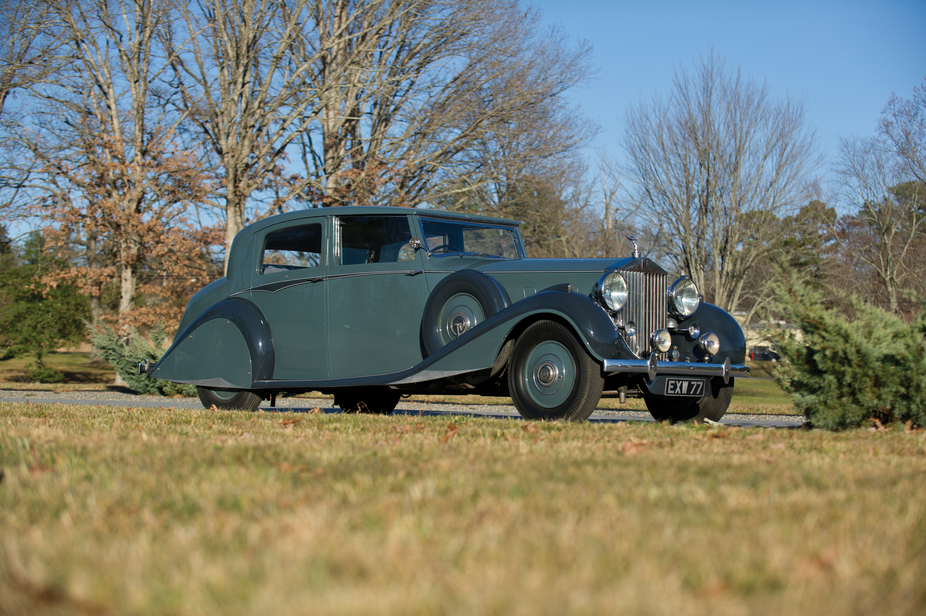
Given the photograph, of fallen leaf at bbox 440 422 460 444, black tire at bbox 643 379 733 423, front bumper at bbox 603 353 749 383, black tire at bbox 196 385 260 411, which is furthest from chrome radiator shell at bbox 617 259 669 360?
black tire at bbox 196 385 260 411

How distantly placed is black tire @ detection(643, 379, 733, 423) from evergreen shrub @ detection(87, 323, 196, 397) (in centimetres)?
957

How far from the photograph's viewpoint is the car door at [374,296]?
704 centimetres

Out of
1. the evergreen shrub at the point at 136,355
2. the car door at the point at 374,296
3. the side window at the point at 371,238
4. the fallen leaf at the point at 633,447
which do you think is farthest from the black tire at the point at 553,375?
the evergreen shrub at the point at 136,355

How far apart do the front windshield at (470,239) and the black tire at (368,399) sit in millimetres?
1931

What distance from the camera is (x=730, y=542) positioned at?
7.42 feet

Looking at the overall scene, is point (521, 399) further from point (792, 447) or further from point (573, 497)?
point (573, 497)

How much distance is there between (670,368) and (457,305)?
6.01 ft

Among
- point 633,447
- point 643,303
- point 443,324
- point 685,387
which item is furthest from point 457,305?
point 633,447

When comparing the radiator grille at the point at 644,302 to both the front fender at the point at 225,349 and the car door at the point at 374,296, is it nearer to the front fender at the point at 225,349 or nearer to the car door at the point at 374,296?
the car door at the point at 374,296

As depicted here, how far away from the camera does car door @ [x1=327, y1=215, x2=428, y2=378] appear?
23.1ft

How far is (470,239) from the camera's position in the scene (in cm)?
773

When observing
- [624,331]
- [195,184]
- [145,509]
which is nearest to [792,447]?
[624,331]

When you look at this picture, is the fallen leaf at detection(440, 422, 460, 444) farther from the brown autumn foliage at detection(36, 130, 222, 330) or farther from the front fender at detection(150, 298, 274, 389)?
the brown autumn foliage at detection(36, 130, 222, 330)

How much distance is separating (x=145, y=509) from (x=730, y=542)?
1.88m
